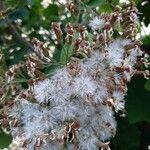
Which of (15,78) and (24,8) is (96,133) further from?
(24,8)

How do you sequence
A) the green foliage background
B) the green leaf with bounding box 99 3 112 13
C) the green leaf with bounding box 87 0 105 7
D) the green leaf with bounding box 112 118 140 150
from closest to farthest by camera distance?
the green leaf with bounding box 87 0 105 7
the green leaf with bounding box 99 3 112 13
the green foliage background
the green leaf with bounding box 112 118 140 150

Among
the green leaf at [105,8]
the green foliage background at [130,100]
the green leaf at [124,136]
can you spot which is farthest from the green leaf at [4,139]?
the green leaf at [105,8]

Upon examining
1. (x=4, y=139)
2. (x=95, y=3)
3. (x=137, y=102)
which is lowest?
(x=4, y=139)

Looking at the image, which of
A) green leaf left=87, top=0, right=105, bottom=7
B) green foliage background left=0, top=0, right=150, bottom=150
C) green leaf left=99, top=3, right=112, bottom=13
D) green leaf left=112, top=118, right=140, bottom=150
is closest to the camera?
green leaf left=87, top=0, right=105, bottom=7

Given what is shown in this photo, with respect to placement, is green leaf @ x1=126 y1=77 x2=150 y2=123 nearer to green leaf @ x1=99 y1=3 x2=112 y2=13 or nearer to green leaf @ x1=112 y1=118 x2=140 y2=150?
green leaf @ x1=112 y1=118 x2=140 y2=150

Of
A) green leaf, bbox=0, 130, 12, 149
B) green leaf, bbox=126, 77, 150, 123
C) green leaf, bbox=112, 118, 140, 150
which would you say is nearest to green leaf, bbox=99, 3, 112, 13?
green leaf, bbox=126, 77, 150, 123

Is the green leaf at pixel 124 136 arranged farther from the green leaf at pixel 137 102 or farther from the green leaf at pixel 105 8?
the green leaf at pixel 105 8

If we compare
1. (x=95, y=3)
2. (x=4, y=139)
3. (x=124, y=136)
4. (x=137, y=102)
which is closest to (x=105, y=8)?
(x=95, y=3)

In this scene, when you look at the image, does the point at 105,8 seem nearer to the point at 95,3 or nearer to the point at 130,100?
the point at 95,3
